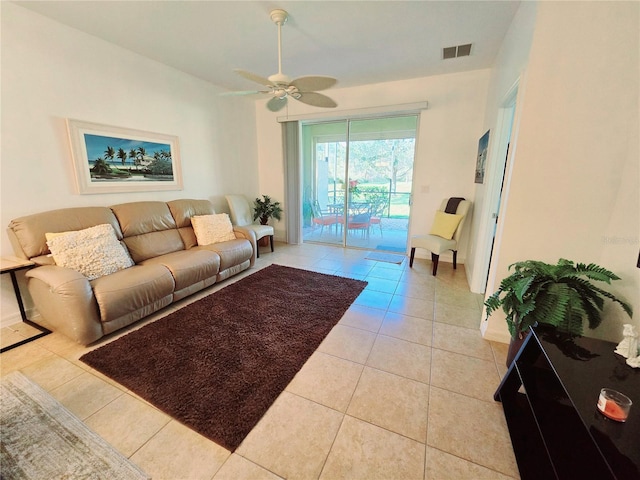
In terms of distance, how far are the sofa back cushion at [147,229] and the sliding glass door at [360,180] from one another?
2.62 meters

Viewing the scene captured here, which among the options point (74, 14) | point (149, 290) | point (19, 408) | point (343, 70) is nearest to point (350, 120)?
point (343, 70)

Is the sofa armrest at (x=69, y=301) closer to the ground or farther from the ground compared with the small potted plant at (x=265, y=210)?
closer to the ground

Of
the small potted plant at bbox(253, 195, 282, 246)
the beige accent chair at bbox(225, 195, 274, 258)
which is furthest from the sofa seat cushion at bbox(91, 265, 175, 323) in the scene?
the small potted plant at bbox(253, 195, 282, 246)

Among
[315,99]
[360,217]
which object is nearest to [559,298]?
[315,99]

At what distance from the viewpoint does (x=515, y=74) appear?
2137mm

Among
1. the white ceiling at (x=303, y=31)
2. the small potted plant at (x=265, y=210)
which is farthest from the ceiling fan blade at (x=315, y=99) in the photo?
the small potted plant at (x=265, y=210)

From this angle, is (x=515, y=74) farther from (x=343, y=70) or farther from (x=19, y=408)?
(x=19, y=408)

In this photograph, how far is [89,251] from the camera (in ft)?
7.55

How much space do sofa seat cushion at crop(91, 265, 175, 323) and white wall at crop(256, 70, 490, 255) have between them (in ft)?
11.5

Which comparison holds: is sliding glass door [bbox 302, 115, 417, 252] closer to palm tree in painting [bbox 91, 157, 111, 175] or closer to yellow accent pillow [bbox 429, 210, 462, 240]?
yellow accent pillow [bbox 429, 210, 462, 240]

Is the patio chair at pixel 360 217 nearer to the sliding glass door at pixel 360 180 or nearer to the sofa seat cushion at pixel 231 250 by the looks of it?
the sliding glass door at pixel 360 180

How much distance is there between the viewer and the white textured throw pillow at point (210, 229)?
345cm

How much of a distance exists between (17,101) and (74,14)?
0.90m

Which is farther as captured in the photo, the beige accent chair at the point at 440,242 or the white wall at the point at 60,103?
the beige accent chair at the point at 440,242
